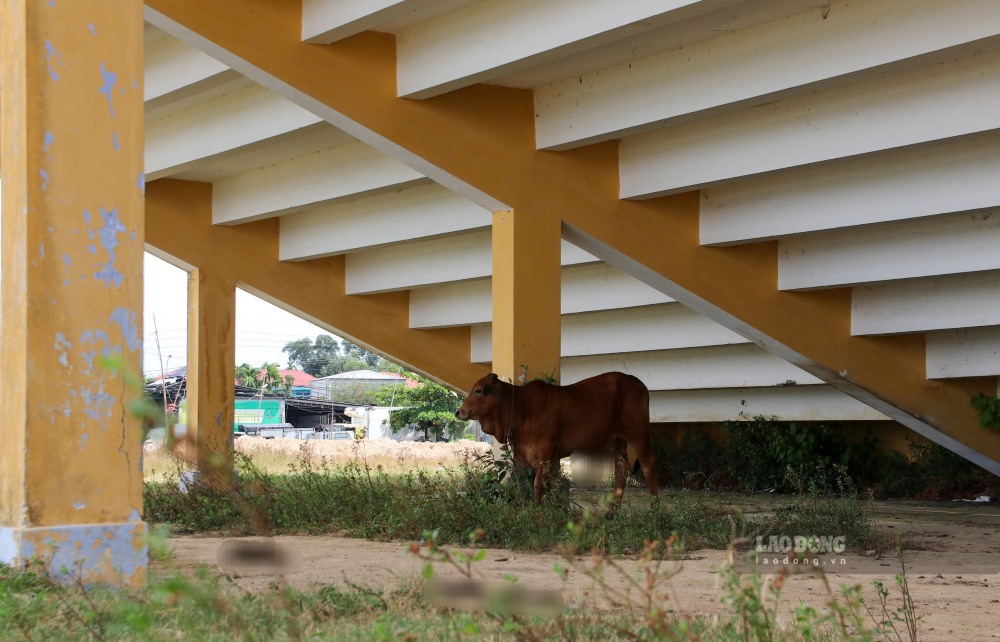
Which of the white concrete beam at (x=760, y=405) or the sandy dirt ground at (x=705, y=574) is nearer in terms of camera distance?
the sandy dirt ground at (x=705, y=574)

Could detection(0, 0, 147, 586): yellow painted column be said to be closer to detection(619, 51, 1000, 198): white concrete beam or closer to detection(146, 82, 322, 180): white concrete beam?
detection(146, 82, 322, 180): white concrete beam

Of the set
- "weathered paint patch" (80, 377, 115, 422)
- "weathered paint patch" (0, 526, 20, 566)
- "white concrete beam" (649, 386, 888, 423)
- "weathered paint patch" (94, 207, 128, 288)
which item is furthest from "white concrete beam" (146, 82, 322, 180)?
"white concrete beam" (649, 386, 888, 423)

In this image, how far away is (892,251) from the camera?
10109mm

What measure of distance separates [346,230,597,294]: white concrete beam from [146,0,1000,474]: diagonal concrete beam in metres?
1.94

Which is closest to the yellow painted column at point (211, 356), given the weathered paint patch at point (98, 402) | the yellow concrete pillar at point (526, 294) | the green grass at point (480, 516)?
the green grass at point (480, 516)

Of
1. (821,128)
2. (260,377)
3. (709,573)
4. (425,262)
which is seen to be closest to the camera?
(709,573)

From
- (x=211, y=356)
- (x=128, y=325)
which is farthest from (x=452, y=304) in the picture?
(x=128, y=325)

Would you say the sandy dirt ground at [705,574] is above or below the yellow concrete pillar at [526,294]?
below

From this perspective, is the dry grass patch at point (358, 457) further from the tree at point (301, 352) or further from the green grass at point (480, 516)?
the tree at point (301, 352)

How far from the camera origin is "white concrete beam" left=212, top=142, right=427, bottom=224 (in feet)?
36.8

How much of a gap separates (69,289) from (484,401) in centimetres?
408

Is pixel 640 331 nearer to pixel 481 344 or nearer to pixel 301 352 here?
pixel 481 344

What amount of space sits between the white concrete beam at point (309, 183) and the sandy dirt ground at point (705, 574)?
4325 mm

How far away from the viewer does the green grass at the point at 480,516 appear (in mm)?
7695
